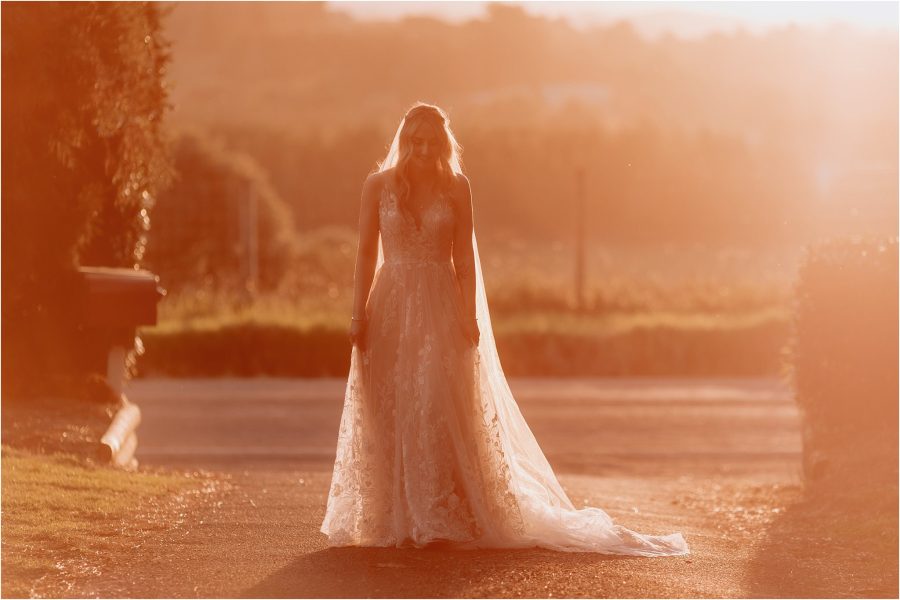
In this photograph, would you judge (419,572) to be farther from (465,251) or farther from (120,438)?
(120,438)

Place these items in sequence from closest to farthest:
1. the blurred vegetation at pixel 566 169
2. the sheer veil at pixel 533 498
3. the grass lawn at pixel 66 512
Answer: the grass lawn at pixel 66 512 < the sheer veil at pixel 533 498 < the blurred vegetation at pixel 566 169

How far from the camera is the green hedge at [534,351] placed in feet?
76.1

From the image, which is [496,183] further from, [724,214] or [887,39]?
[887,39]

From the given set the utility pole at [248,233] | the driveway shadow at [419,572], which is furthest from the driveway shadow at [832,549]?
the utility pole at [248,233]

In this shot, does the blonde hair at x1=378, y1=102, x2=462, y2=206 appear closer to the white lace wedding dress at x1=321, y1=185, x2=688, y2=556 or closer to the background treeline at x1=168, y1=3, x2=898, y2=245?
the white lace wedding dress at x1=321, y1=185, x2=688, y2=556

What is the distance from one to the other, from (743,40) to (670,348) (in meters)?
113

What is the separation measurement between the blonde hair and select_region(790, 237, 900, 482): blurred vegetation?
4797mm

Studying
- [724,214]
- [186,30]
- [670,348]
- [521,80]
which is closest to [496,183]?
[724,214]

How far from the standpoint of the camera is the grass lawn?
25.0 ft

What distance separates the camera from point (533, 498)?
823 cm

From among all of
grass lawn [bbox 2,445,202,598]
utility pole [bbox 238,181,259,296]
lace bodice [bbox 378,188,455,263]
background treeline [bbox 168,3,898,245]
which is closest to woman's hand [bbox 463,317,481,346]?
lace bodice [bbox 378,188,455,263]

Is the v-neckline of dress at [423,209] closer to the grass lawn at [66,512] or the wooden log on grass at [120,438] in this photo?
the grass lawn at [66,512]

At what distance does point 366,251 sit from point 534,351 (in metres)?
16.4

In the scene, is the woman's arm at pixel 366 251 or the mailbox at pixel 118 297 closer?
the woman's arm at pixel 366 251
